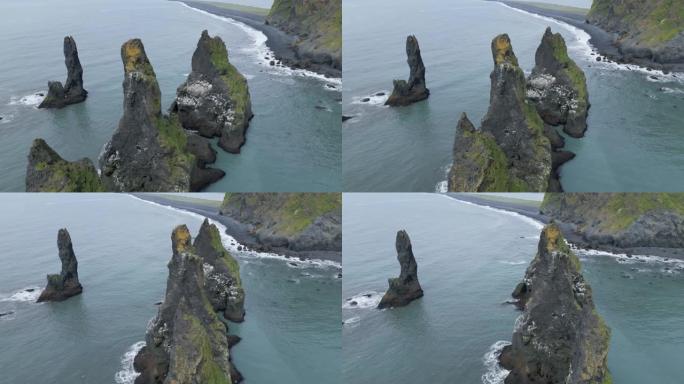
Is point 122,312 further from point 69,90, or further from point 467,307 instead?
point 467,307

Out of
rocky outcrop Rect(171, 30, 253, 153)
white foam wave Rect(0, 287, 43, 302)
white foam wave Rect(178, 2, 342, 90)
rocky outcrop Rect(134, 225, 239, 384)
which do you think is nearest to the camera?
rocky outcrop Rect(134, 225, 239, 384)

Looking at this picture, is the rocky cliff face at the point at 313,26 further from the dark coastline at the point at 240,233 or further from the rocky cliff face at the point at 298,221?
the dark coastline at the point at 240,233

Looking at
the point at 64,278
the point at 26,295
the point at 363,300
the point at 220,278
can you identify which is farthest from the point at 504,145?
the point at 26,295

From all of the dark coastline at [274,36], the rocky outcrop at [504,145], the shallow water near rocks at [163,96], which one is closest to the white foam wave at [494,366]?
the rocky outcrop at [504,145]

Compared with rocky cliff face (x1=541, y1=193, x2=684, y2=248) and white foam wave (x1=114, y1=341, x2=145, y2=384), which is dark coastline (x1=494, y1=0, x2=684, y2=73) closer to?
rocky cliff face (x1=541, y1=193, x2=684, y2=248)

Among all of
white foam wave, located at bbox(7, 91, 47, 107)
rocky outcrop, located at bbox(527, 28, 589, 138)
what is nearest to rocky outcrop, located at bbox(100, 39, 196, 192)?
white foam wave, located at bbox(7, 91, 47, 107)

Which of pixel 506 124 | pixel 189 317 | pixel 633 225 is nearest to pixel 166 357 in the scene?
pixel 189 317
